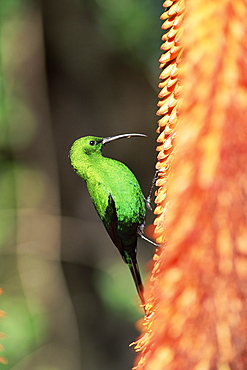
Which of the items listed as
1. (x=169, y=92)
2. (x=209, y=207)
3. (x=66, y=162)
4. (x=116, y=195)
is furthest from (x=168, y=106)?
(x=66, y=162)

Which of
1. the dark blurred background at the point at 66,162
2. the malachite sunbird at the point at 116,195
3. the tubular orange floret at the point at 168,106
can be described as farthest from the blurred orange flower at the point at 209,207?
the dark blurred background at the point at 66,162

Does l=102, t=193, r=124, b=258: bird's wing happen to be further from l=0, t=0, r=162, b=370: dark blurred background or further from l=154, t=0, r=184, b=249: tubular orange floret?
l=0, t=0, r=162, b=370: dark blurred background

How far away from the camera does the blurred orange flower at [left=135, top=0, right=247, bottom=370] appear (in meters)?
0.22

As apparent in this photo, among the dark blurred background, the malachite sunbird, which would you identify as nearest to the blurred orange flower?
the malachite sunbird

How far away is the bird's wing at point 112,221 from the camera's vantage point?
2.77ft

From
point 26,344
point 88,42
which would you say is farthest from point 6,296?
point 88,42

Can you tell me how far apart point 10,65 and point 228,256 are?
1.61 meters

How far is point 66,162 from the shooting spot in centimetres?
225

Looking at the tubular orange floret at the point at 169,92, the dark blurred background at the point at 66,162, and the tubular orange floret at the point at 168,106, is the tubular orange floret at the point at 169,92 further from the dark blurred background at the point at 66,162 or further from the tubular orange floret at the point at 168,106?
the dark blurred background at the point at 66,162

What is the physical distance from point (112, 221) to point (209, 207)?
2.09ft

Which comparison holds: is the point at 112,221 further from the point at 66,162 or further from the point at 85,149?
the point at 66,162

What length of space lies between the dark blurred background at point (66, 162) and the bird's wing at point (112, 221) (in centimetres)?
82

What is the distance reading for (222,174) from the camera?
221mm

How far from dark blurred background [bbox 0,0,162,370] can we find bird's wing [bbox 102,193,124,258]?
82 cm
